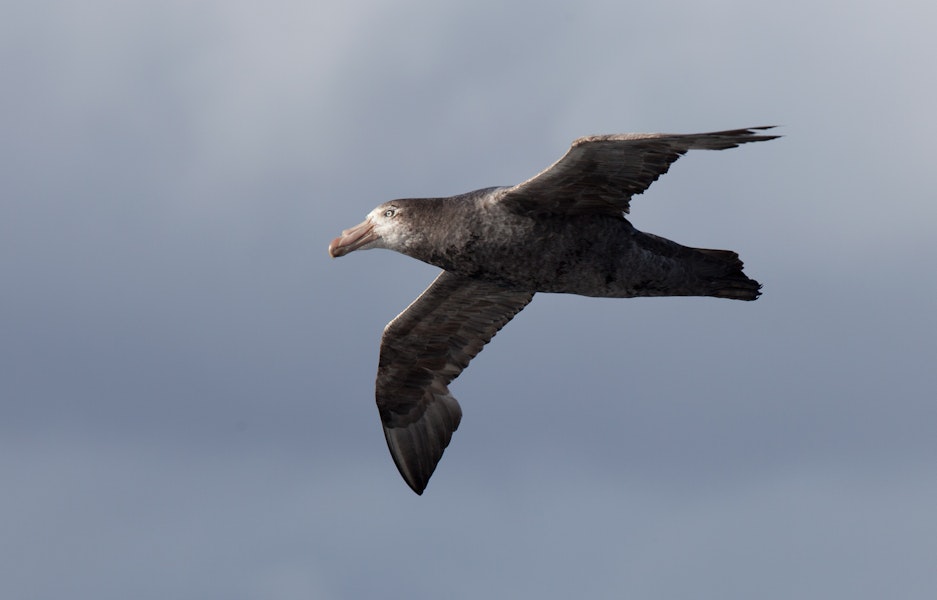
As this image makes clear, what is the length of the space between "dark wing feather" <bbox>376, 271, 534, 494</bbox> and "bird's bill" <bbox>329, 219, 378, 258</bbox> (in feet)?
4.81

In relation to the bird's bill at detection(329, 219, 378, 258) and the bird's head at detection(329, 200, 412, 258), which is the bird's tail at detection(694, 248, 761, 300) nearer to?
the bird's head at detection(329, 200, 412, 258)

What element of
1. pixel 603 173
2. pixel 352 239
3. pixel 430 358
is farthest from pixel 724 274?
pixel 430 358

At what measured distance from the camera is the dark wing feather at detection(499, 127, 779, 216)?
13.8 meters

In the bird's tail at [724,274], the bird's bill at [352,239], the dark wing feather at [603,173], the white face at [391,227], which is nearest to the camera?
the dark wing feather at [603,173]

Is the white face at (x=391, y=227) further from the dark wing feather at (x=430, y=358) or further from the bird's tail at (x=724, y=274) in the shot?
the bird's tail at (x=724, y=274)

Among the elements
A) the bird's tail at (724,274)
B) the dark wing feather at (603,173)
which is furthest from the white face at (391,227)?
the bird's tail at (724,274)

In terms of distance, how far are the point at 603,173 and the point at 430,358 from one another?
4.42m

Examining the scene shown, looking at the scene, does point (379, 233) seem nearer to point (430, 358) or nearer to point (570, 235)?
point (570, 235)

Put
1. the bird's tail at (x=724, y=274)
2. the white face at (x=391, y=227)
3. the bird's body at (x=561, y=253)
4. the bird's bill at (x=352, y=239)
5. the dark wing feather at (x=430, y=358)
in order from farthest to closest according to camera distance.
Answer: the dark wing feather at (x=430, y=358) < the bird's bill at (x=352, y=239) < the white face at (x=391, y=227) < the bird's tail at (x=724, y=274) < the bird's body at (x=561, y=253)

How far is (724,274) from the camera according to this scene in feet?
50.8

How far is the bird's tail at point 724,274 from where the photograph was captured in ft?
50.7

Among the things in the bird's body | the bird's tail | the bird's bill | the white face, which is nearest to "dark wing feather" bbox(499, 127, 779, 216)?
the bird's body

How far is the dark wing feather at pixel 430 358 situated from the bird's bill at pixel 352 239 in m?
1.47

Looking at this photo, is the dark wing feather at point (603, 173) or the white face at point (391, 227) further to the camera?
the white face at point (391, 227)
